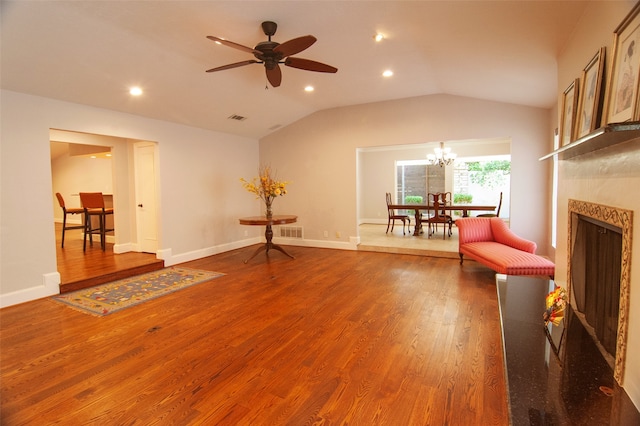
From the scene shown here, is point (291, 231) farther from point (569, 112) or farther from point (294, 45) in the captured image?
point (569, 112)

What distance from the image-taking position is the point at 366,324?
120 inches

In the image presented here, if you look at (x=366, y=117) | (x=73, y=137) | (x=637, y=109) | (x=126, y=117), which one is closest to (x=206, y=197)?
(x=126, y=117)

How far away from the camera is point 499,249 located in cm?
445

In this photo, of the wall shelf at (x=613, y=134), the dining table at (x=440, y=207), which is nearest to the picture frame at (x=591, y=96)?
the wall shelf at (x=613, y=134)

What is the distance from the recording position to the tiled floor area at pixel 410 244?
5968mm

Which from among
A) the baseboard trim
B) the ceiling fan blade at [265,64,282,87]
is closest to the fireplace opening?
the ceiling fan blade at [265,64,282,87]

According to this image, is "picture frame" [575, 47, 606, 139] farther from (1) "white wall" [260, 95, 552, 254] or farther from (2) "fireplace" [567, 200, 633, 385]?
(1) "white wall" [260, 95, 552, 254]

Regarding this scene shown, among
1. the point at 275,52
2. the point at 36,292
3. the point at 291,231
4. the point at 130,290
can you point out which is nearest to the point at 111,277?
the point at 130,290

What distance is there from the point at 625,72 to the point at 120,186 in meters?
7.18

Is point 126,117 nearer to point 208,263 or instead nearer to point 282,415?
point 208,263

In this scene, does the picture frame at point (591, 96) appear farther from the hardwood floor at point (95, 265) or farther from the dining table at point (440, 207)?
the hardwood floor at point (95, 265)

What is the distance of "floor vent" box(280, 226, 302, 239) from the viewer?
725 cm

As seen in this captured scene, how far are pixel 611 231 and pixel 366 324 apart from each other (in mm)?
1972

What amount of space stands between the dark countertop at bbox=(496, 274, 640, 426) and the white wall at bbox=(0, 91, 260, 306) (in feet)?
16.3
